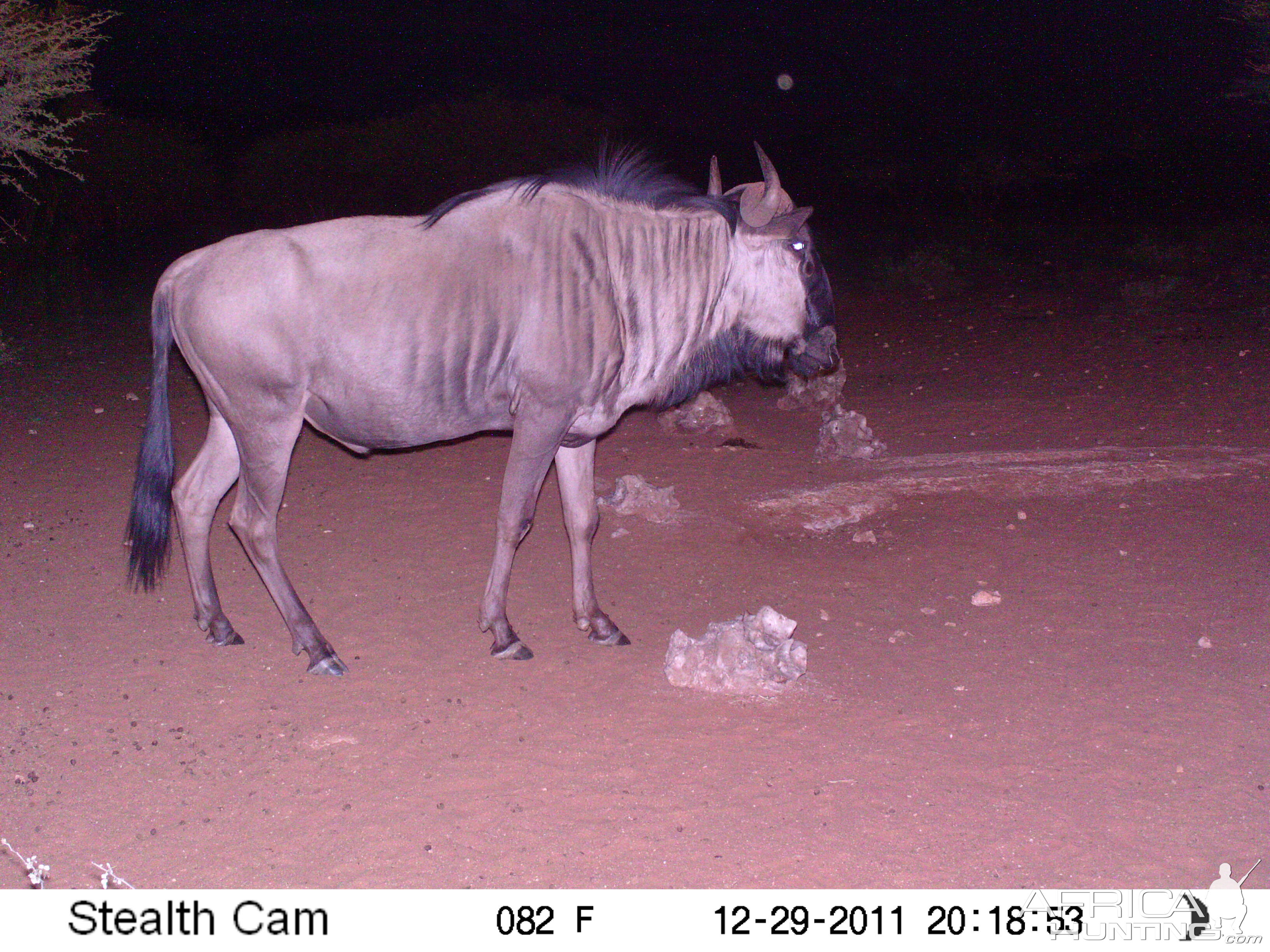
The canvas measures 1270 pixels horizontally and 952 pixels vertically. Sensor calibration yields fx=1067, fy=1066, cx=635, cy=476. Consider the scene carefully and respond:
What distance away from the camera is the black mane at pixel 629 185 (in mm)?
4723

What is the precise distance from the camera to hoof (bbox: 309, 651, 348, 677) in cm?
447

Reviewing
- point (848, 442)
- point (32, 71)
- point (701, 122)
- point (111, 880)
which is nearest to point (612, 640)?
point (111, 880)

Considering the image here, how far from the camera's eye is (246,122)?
3450cm

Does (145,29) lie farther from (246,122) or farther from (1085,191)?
(1085,191)

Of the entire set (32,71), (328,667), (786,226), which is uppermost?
(32,71)

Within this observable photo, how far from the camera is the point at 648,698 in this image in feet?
14.0

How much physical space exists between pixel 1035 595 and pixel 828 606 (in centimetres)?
101

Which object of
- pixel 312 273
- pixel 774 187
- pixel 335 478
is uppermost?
pixel 774 187

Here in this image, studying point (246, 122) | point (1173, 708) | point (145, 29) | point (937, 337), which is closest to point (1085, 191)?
point (937, 337)

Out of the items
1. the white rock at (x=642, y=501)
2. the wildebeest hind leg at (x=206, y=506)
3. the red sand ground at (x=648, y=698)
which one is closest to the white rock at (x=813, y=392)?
the red sand ground at (x=648, y=698)

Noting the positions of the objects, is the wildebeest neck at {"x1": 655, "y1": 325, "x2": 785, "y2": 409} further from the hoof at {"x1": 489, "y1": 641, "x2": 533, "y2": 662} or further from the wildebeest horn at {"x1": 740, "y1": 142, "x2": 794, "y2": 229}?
the hoof at {"x1": 489, "y1": 641, "x2": 533, "y2": 662}

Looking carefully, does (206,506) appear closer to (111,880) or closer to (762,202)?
(111,880)

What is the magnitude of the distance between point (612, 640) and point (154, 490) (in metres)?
2.12

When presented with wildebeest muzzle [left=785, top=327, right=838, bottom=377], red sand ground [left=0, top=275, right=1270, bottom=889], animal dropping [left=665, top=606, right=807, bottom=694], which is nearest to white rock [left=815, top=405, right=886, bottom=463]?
red sand ground [left=0, top=275, right=1270, bottom=889]
